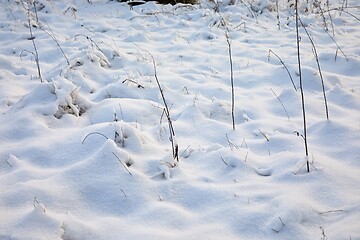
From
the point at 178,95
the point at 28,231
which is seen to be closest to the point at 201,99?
the point at 178,95

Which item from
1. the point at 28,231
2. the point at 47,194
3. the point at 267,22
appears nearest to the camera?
the point at 28,231

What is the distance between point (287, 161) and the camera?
2.29 metres

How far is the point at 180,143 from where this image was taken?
8.82 ft

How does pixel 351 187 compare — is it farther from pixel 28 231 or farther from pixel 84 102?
pixel 84 102

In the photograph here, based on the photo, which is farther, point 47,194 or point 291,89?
point 291,89

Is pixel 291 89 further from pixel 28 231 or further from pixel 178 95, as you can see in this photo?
pixel 28 231

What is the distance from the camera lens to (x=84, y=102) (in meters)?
3.19

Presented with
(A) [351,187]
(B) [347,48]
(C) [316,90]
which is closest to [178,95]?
(C) [316,90]

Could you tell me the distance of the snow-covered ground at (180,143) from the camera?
1797mm

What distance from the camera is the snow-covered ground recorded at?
1.80 metres

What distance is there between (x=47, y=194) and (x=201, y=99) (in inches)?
73.3

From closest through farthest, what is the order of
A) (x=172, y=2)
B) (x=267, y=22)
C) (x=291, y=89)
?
(x=291, y=89)
(x=267, y=22)
(x=172, y=2)

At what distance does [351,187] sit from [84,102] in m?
2.40

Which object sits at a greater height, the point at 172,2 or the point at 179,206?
the point at 172,2
